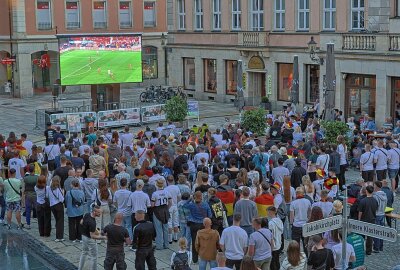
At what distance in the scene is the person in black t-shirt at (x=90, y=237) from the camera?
14.0 metres

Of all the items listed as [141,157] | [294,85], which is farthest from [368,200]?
[294,85]

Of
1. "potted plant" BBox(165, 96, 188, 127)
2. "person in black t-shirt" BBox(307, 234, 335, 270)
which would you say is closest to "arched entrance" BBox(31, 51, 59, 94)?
"potted plant" BBox(165, 96, 188, 127)

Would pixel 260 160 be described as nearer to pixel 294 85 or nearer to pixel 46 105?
pixel 294 85

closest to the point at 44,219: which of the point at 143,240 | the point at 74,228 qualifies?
the point at 74,228

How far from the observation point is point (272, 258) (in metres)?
13.8

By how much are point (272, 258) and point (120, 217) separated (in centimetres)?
314

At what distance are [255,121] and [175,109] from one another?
5018mm

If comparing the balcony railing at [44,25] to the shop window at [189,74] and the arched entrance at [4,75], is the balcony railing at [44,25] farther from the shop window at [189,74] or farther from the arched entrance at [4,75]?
the shop window at [189,74]

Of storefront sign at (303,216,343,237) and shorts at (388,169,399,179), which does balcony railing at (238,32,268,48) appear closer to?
shorts at (388,169,399,179)

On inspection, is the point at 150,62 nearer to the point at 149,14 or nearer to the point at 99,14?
the point at 149,14

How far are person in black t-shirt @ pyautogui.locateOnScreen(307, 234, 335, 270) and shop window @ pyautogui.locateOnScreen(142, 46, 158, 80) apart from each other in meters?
49.4

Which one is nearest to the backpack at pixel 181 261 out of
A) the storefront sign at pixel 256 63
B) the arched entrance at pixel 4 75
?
the storefront sign at pixel 256 63

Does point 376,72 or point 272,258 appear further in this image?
point 376,72

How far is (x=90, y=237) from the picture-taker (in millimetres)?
14016
